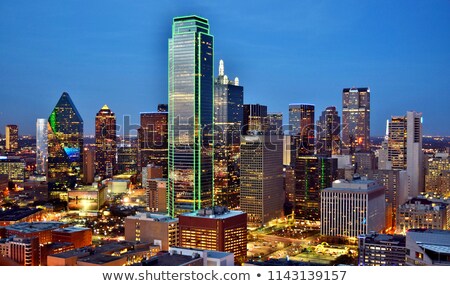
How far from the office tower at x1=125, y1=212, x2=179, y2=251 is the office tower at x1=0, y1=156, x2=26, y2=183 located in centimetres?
972

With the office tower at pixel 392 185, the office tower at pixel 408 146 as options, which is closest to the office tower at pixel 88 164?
the office tower at pixel 392 185

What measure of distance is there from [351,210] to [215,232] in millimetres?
4603

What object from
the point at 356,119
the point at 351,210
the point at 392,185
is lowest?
the point at 351,210

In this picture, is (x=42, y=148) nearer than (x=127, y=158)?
Yes

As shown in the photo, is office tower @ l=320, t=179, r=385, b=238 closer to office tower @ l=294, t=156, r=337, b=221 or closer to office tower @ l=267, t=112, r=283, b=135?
office tower @ l=294, t=156, r=337, b=221

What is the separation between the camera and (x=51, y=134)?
20125 millimetres

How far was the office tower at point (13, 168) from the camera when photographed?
18333mm

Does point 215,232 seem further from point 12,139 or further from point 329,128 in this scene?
point 329,128

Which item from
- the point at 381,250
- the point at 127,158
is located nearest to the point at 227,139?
the point at 127,158

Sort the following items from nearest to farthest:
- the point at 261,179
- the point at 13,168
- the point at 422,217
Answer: the point at 422,217
the point at 261,179
the point at 13,168

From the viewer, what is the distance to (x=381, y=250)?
840cm

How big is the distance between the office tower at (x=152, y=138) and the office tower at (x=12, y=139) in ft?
15.0

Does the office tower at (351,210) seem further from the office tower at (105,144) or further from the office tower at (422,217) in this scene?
the office tower at (105,144)
